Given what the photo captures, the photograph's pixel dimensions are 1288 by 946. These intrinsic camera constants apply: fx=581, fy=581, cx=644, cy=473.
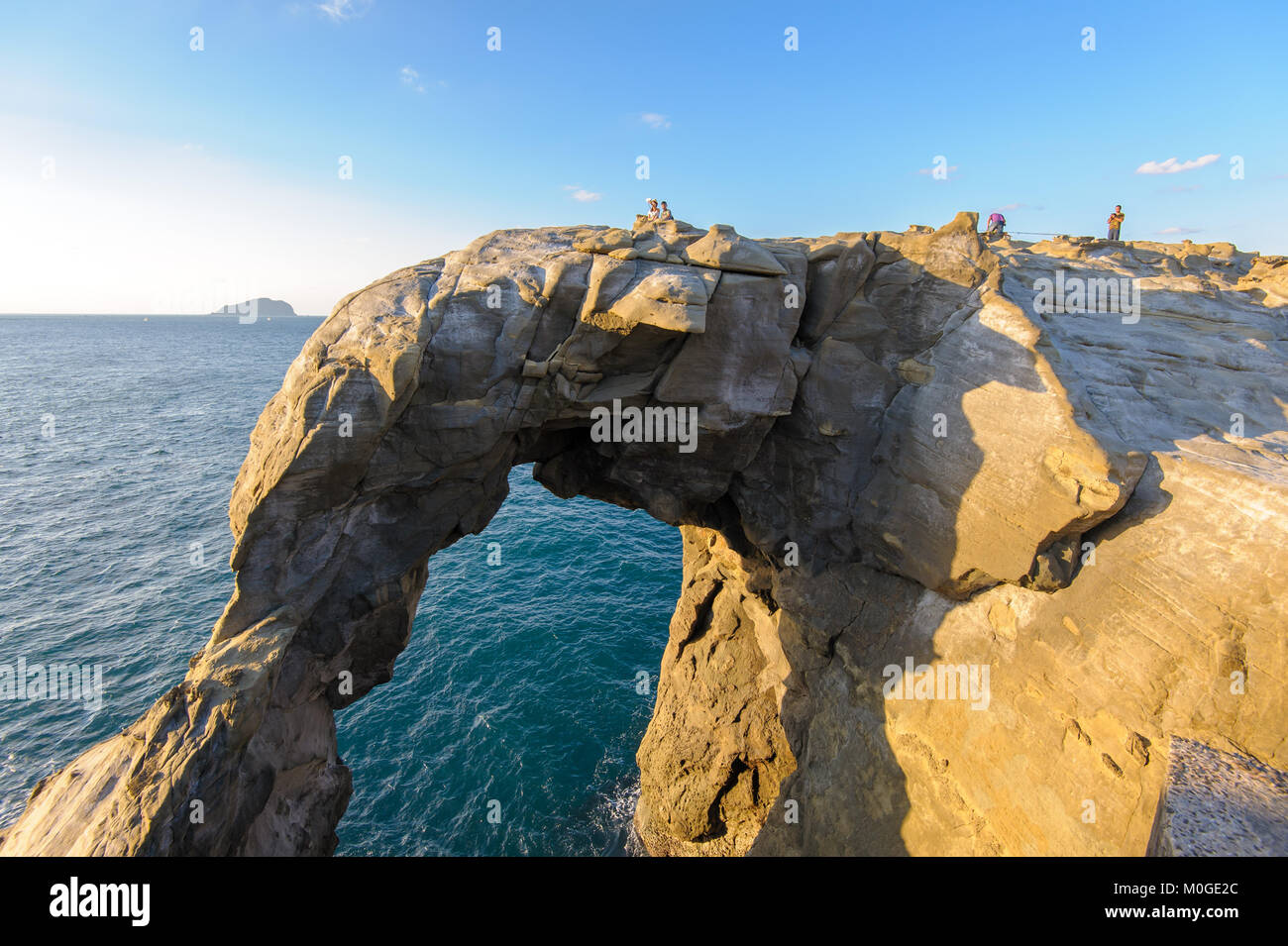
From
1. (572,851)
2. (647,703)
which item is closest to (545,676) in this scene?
(647,703)

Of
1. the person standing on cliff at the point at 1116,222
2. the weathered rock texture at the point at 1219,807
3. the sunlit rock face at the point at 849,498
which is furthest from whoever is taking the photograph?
the person standing on cliff at the point at 1116,222

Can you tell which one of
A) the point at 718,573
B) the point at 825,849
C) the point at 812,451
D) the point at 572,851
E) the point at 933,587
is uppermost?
the point at 812,451

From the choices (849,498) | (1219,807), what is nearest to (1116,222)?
(849,498)

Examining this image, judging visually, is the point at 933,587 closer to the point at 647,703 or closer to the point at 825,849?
the point at 825,849

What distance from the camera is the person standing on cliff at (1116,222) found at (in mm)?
21062

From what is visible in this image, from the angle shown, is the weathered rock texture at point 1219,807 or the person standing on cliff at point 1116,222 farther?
the person standing on cliff at point 1116,222

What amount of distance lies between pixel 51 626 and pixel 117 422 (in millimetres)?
50242

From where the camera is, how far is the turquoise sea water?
915 inches

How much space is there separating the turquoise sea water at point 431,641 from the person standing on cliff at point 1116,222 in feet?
87.3

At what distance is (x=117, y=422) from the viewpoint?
6856 centimetres

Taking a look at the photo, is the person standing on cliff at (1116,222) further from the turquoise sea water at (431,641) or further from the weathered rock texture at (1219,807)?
the turquoise sea water at (431,641)

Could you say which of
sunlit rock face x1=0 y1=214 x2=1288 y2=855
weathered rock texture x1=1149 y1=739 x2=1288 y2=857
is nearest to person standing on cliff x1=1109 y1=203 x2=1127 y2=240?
sunlit rock face x1=0 y1=214 x2=1288 y2=855

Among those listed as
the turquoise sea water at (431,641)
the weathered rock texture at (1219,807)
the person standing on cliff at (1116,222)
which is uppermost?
the person standing on cliff at (1116,222)

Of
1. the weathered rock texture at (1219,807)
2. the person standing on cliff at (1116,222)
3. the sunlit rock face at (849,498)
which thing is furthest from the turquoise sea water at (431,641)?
the person standing on cliff at (1116,222)
